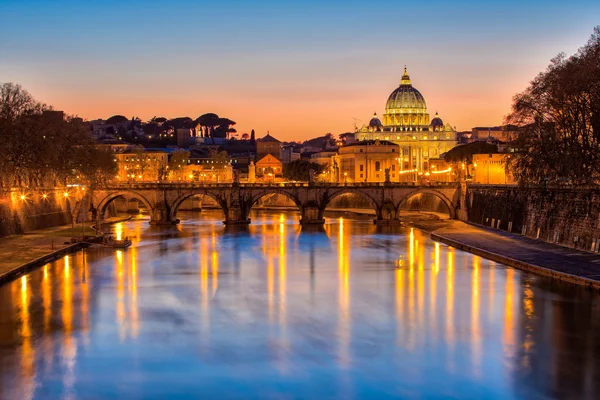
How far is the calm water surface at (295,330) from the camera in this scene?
79.6 ft

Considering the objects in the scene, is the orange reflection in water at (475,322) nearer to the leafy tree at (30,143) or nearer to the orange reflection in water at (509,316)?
the orange reflection in water at (509,316)

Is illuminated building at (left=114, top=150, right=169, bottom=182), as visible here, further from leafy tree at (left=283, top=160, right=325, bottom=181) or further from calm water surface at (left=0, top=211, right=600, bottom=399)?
calm water surface at (left=0, top=211, right=600, bottom=399)

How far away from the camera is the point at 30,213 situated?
2584 inches

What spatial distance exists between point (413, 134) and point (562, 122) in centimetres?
14176

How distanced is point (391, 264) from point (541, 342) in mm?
21920

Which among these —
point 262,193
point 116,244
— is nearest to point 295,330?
point 116,244

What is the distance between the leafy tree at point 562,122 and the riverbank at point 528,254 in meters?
4.84

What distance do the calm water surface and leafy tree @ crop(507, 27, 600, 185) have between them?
791 cm

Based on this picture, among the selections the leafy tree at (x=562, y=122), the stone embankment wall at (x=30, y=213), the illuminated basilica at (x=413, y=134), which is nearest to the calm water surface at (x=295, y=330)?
the leafy tree at (x=562, y=122)

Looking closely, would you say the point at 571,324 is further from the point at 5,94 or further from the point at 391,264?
the point at 5,94

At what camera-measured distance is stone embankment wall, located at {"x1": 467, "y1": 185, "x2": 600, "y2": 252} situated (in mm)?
46500

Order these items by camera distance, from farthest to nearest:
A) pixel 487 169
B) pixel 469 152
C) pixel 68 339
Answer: pixel 469 152
pixel 487 169
pixel 68 339

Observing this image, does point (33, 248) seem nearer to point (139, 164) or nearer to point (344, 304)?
point (344, 304)

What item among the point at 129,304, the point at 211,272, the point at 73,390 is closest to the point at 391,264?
the point at 211,272
